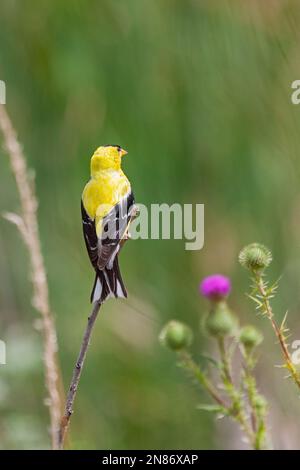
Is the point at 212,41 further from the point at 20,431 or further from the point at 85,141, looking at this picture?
the point at 20,431

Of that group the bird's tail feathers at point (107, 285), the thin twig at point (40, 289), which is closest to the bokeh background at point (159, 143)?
the thin twig at point (40, 289)

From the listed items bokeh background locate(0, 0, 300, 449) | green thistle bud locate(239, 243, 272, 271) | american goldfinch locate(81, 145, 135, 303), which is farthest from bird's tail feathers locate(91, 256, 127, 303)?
bokeh background locate(0, 0, 300, 449)

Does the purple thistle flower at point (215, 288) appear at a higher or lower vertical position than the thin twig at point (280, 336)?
higher

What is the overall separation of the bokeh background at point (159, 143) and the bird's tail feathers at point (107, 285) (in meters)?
0.68

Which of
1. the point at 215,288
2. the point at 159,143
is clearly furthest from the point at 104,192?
the point at 159,143

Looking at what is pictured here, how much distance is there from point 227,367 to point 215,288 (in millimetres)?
91

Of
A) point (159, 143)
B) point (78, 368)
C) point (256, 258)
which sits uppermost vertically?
point (159, 143)

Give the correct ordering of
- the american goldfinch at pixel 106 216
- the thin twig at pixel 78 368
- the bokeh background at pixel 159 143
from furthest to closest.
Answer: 1. the bokeh background at pixel 159 143
2. the american goldfinch at pixel 106 216
3. the thin twig at pixel 78 368

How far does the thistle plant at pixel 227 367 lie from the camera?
0.57 m

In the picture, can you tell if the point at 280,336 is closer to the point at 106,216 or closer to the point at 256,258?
the point at 256,258

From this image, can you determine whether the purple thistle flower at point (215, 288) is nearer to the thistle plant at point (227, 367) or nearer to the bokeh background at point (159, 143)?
the thistle plant at point (227, 367)

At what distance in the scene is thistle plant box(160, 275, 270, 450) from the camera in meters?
0.57

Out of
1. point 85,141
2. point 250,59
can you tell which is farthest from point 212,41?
point 85,141

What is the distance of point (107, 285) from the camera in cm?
63
